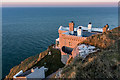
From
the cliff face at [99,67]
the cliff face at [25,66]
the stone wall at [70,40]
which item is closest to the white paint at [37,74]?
the cliff face at [25,66]

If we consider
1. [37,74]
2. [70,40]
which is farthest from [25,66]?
[70,40]

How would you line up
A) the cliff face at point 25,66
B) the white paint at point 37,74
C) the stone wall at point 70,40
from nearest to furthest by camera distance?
the white paint at point 37,74 < the stone wall at point 70,40 < the cliff face at point 25,66

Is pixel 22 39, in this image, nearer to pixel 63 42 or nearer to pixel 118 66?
pixel 63 42

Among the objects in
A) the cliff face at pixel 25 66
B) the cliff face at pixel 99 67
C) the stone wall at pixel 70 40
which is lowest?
the cliff face at pixel 25 66

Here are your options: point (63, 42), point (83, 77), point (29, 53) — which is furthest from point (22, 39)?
point (83, 77)

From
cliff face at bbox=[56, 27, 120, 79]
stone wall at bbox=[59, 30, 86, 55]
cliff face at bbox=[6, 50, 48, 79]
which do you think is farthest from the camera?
cliff face at bbox=[6, 50, 48, 79]

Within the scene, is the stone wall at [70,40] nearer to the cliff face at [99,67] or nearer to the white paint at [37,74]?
the white paint at [37,74]

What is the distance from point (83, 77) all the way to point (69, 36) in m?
Result: 21.8

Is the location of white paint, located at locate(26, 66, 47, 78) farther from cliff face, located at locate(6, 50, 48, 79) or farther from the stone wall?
the stone wall

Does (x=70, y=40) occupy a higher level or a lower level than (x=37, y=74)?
higher

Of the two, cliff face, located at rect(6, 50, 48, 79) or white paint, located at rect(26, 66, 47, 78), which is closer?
white paint, located at rect(26, 66, 47, 78)

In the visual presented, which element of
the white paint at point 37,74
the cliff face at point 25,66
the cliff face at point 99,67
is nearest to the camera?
the cliff face at point 99,67

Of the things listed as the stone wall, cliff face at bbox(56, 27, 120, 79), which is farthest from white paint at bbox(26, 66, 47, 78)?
the stone wall

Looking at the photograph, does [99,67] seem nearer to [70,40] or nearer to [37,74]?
[37,74]
